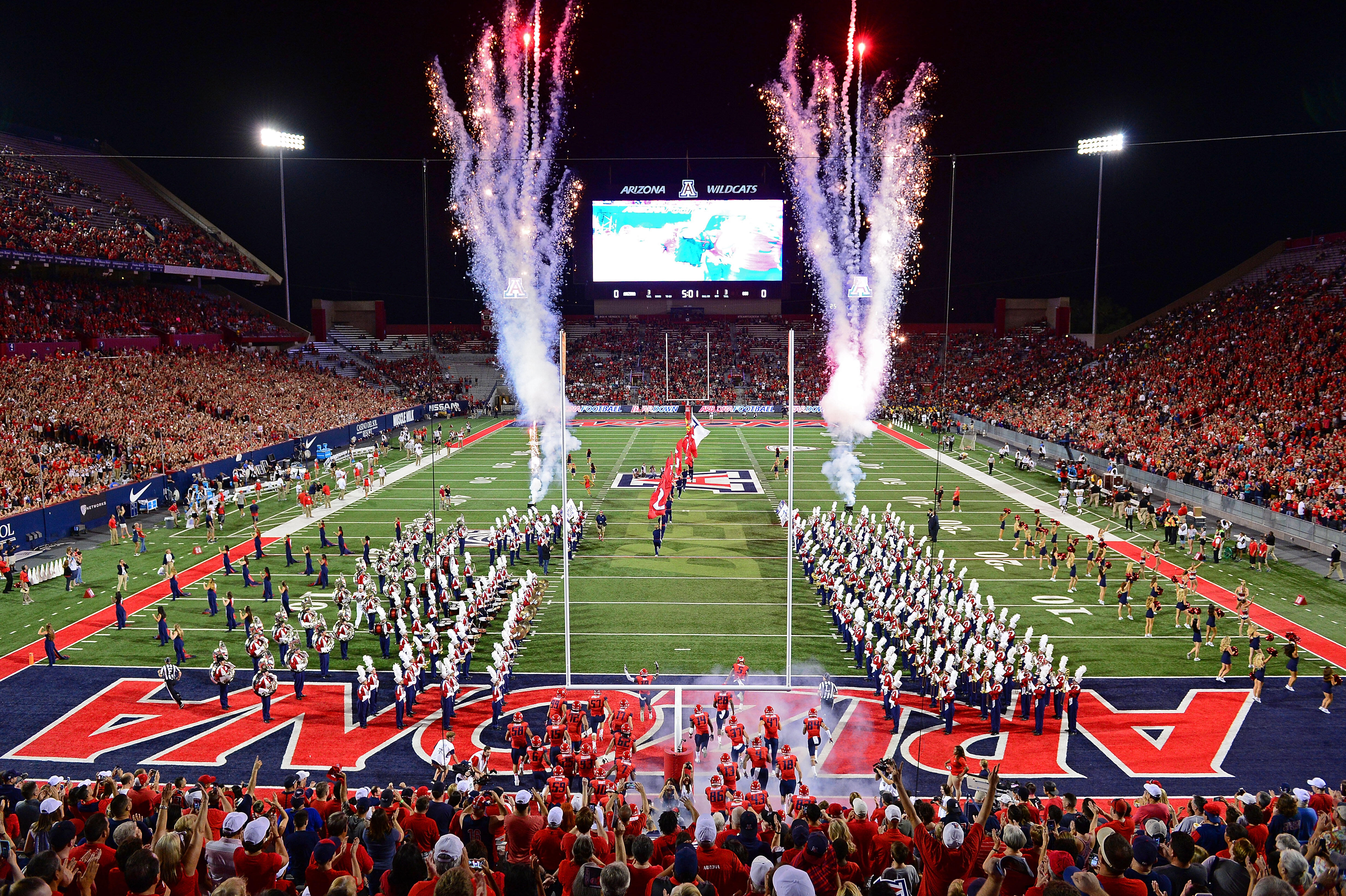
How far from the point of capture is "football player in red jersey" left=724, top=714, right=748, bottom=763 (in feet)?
37.4

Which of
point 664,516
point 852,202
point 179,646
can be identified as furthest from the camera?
point 852,202

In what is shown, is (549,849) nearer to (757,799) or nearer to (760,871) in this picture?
(760,871)

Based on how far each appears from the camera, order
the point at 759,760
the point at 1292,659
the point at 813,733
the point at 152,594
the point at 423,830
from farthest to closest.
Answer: the point at 152,594 < the point at 1292,659 < the point at 813,733 < the point at 759,760 < the point at 423,830

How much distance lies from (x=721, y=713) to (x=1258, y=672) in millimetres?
9303

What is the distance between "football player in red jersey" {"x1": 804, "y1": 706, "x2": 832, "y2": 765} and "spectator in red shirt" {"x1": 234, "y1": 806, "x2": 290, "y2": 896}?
26.8 ft

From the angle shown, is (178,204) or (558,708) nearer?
(558,708)

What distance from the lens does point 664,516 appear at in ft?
85.5

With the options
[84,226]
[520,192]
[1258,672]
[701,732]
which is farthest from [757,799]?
[84,226]

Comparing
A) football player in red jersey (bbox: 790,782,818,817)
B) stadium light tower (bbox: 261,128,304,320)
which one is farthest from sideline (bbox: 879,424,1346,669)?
stadium light tower (bbox: 261,128,304,320)

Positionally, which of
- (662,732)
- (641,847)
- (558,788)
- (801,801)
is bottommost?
(662,732)

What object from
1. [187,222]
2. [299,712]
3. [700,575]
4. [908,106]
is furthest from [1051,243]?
[299,712]

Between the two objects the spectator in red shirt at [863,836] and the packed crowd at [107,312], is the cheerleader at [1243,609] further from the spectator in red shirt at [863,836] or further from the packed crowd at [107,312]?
the packed crowd at [107,312]

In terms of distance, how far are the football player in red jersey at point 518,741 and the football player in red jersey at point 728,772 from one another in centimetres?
280

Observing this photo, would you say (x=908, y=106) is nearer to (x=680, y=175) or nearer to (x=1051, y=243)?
(x=680, y=175)
